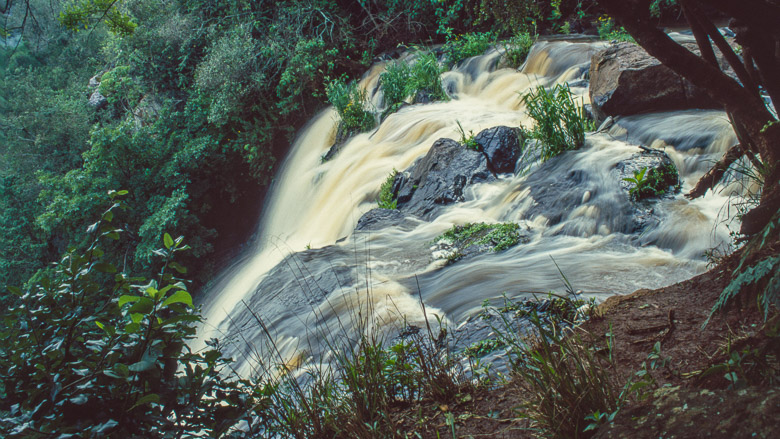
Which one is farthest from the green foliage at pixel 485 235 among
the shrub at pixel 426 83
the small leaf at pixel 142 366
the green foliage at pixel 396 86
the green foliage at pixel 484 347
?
the green foliage at pixel 396 86

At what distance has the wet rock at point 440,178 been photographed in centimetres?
724

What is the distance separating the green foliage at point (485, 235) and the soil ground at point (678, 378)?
2.10 meters

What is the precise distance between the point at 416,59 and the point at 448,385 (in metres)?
10.1

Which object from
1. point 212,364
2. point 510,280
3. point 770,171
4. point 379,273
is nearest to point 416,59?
point 379,273

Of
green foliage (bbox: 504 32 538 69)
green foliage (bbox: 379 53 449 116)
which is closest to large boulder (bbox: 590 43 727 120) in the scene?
green foliage (bbox: 504 32 538 69)

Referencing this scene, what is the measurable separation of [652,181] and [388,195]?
3711 millimetres

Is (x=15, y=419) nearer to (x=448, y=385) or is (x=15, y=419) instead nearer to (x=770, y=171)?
(x=448, y=385)

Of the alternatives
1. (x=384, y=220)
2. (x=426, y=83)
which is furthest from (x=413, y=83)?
(x=384, y=220)

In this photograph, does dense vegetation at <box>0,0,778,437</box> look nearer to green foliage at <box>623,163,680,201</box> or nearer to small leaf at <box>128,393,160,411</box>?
small leaf at <box>128,393,160,411</box>

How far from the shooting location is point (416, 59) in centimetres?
1200

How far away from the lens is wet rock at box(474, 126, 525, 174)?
7.34 m

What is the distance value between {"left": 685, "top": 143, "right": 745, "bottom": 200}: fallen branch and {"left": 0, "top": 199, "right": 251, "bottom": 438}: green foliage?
11.0ft

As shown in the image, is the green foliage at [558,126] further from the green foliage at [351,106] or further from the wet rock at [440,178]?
the green foliage at [351,106]

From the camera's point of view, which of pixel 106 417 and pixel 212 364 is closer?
pixel 106 417
